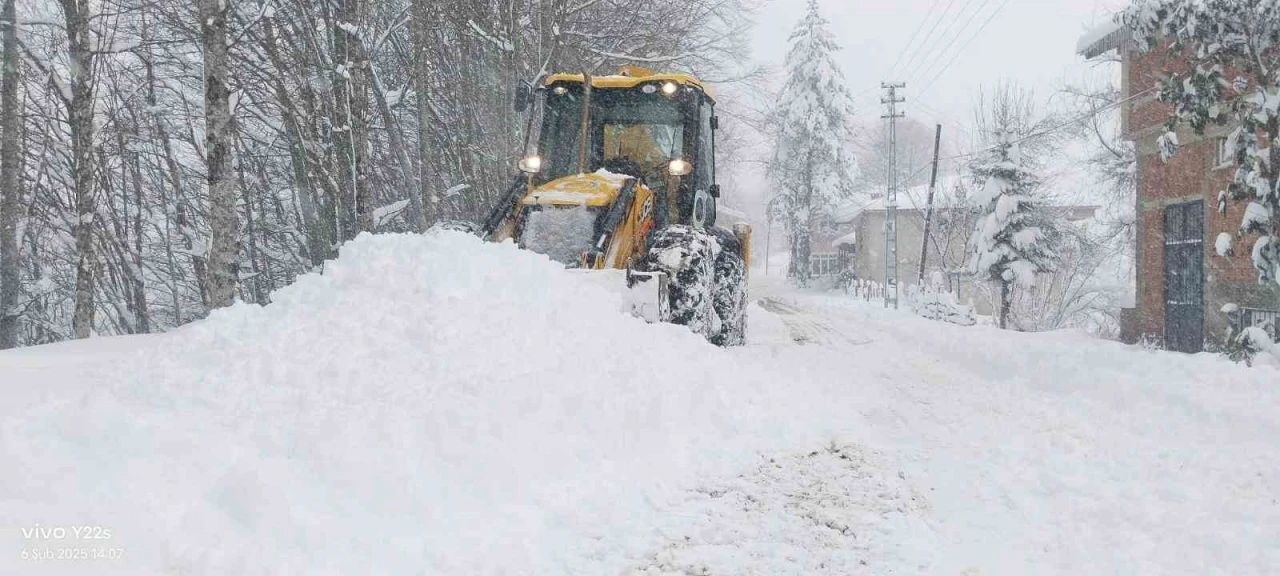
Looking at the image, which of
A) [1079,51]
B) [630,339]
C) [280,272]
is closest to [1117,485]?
[630,339]

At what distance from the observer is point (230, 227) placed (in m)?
9.69

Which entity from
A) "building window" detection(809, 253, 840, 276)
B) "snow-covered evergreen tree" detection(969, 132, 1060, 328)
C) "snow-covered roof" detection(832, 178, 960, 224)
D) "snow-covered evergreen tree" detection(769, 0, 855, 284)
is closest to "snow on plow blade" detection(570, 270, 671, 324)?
"snow-covered evergreen tree" detection(969, 132, 1060, 328)

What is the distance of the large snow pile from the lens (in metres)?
3.25

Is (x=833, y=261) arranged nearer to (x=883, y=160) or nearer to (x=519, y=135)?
(x=883, y=160)

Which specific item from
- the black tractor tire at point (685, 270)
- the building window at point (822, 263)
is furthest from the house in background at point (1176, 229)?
the building window at point (822, 263)

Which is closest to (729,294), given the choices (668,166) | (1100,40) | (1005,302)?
(668,166)

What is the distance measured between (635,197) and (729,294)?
1542 millimetres

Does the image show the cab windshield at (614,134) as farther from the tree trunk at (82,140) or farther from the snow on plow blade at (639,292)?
the tree trunk at (82,140)

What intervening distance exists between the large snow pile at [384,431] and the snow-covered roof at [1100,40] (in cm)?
1485

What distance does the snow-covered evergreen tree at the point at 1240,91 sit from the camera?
1027 cm

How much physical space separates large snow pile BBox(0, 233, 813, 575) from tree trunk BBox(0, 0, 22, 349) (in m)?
6.87

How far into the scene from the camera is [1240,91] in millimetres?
11305

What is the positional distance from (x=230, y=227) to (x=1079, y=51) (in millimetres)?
17276

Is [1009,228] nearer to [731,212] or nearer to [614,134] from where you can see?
[614,134]
